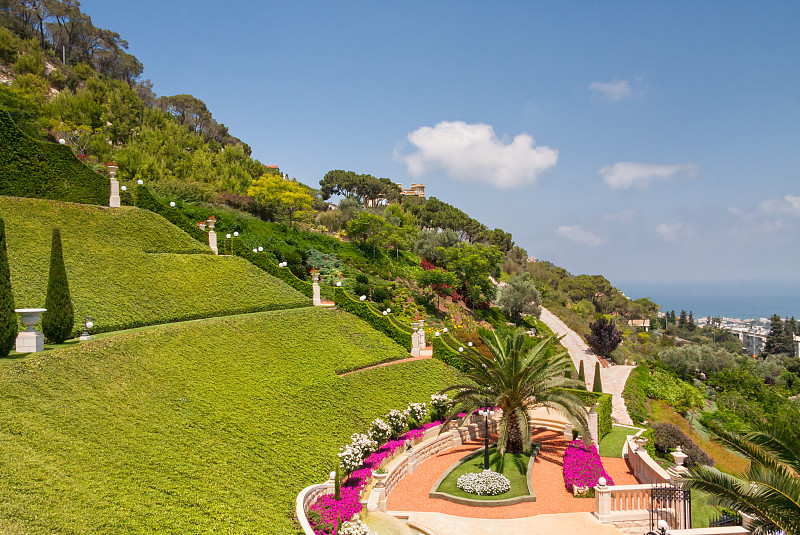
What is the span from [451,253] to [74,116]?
4298 cm

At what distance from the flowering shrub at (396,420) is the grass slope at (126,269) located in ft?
30.7

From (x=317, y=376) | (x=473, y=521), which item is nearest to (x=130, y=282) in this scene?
(x=317, y=376)

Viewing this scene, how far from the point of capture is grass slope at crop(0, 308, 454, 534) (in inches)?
338

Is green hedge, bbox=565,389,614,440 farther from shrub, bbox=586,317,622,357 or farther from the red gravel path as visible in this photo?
shrub, bbox=586,317,622,357

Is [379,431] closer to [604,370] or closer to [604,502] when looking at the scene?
[604,502]

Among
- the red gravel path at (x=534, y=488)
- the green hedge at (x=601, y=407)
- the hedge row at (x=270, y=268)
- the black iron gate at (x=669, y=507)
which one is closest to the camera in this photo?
the black iron gate at (x=669, y=507)

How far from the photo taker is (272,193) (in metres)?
42.7

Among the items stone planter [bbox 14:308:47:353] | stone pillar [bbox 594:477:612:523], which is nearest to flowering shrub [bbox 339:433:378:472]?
stone pillar [bbox 594:477:612:523]

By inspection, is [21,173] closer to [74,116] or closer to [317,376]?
[317,376]

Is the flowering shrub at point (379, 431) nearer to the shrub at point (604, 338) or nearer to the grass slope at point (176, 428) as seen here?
the grass slope at point (176, 428)

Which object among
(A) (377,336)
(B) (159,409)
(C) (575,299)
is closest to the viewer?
(B) (159,409)

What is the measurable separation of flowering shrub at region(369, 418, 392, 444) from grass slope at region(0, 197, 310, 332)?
9396 mm

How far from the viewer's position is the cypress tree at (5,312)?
40.3ft

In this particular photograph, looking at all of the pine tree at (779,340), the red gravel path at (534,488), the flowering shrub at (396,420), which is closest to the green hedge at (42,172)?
the flowering shrub at (396,420)
